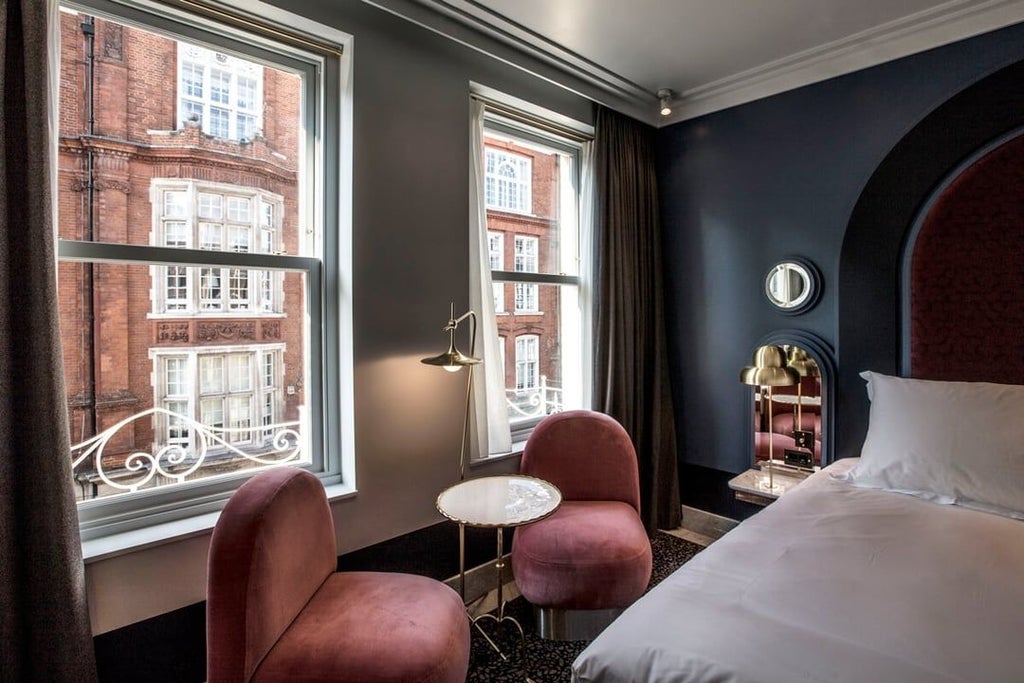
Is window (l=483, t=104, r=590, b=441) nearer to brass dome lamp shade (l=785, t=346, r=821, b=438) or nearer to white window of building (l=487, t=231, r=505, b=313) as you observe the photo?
white window of building (l=487, t=231, r=505, b=313)

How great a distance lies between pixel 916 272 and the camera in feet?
8.52

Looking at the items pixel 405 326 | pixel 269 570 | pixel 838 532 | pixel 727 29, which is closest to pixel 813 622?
pixel 838 532

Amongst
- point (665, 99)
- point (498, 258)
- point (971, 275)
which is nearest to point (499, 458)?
point (498, 258)

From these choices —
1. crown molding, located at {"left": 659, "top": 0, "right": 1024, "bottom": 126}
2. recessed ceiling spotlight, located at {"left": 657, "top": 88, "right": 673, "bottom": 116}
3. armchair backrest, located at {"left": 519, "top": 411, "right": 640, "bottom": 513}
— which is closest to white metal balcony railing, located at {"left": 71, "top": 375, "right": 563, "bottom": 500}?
armchair backrest, located at {"left": 519, "top": 411, "right": 640, "bottom": 513}

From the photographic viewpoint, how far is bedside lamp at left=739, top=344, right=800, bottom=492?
8.77 feet

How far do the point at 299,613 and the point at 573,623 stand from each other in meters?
1.14

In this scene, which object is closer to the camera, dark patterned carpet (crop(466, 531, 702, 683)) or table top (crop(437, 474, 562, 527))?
table top (crop(437, 474, 562, 527))

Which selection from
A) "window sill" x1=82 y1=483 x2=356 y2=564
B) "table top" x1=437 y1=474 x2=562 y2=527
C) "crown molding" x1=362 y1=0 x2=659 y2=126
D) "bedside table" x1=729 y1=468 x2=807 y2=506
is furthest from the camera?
"bedside table" x1=729 y1=468 x2=807 y2=506

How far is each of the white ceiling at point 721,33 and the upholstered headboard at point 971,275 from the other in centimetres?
65

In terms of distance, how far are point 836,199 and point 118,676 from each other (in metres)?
3.59

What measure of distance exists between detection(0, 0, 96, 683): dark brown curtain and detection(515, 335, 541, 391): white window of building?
2000mm

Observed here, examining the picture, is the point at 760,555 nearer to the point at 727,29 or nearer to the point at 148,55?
the point at 727,29

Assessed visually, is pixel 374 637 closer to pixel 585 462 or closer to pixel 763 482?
pixel 585 462

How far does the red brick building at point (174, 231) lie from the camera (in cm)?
170
